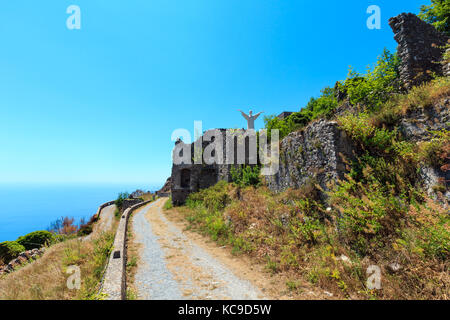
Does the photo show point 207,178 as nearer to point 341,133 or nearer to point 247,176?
point 247,176

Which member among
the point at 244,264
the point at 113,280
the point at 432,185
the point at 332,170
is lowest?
the point at 244,264

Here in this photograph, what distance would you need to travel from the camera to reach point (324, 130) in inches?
298

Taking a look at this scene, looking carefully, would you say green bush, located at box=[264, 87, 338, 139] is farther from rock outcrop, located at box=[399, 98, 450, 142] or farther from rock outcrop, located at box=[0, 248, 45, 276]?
rock outcrop, located at box=[0, 248, 45, 276]

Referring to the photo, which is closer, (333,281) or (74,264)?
(333,281)

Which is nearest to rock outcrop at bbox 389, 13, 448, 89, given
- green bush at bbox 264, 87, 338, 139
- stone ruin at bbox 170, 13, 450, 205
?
stone ruin at bbox 170, 13, 450, 205

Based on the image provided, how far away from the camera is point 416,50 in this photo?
8.20 meters

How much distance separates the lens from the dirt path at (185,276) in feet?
15.6

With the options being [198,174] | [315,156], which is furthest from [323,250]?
[198,174]

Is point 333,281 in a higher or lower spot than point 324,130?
lower

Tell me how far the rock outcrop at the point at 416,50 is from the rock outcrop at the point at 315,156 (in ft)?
14.1

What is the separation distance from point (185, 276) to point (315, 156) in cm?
672
